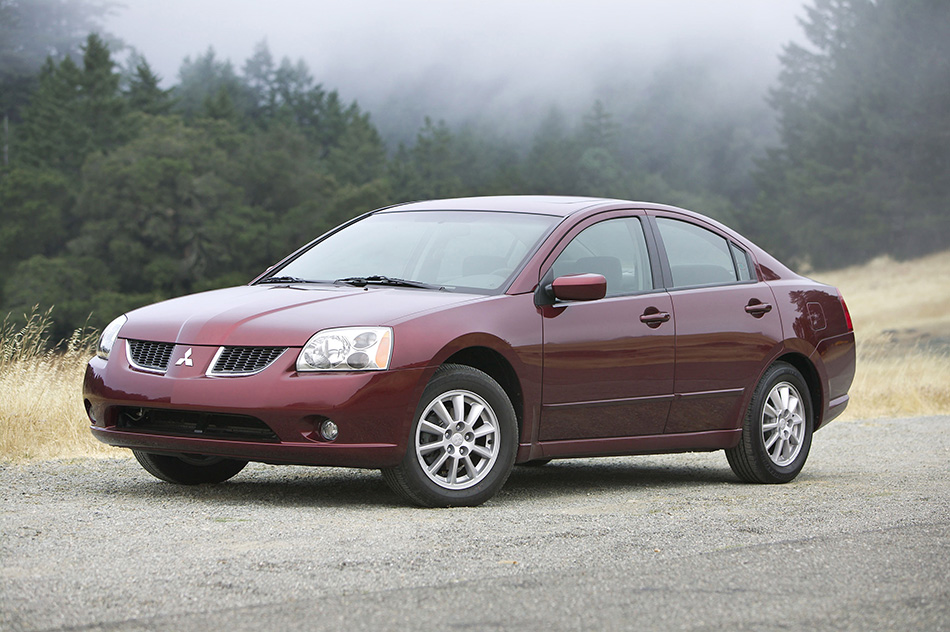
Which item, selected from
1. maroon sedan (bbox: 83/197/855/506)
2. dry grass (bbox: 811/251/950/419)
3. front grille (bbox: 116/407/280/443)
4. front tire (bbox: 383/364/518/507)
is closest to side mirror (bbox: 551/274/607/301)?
maroon sedan (bbox: 83/197/855/506)

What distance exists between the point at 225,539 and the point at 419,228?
9.10 ft

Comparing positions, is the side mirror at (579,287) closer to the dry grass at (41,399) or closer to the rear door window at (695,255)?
the rear door window at (695,255)

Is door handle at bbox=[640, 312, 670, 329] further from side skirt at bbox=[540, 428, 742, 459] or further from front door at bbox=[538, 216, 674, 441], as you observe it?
side skirt at bbox=[540, 428, 742, 459]

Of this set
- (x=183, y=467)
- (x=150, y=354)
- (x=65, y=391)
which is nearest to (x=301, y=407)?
(x=150, y=354)

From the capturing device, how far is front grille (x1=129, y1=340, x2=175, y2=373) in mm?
6586

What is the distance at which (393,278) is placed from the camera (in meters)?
7.30

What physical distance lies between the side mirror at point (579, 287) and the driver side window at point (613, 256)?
0.96 ft

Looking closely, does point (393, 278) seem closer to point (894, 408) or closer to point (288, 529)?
point (288, 529)

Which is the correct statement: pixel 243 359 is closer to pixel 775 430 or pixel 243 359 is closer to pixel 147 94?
pixel 775 430

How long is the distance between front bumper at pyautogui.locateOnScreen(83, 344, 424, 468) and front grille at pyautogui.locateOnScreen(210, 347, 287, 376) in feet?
0.14

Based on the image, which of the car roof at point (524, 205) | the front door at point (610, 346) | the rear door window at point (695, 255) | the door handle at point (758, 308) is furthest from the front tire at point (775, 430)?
the car roof at point (524, 205)

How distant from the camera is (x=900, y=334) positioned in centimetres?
5025

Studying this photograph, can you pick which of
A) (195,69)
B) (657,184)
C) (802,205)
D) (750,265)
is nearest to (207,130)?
(802,205)

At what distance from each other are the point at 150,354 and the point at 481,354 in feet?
5.47
